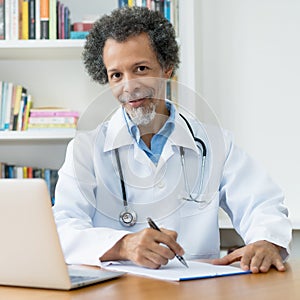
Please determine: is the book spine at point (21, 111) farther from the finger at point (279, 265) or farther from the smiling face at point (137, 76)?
the finger at point (279, 265)

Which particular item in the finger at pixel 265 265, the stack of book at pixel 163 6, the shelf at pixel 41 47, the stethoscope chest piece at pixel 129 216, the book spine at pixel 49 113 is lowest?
the finger at pixel 265 265

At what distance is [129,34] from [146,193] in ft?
1.51

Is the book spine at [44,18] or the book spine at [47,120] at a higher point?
the book spine at [44,18]

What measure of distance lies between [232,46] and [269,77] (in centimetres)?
21

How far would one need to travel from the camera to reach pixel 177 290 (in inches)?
46.6

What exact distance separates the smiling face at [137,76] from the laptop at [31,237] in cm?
37

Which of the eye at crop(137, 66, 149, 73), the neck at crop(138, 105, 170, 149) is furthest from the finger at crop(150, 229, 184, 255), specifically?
the eye at crop(137, 66, 149, 73)

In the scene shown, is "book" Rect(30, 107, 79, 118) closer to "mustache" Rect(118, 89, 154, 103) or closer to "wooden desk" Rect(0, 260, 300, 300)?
"mustache" Rect(118, 89, 154, 103)

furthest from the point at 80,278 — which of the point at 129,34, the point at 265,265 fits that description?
the point at 129,34

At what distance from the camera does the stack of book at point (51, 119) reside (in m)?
3.00

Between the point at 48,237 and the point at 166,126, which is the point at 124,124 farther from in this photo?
the point at 48,237

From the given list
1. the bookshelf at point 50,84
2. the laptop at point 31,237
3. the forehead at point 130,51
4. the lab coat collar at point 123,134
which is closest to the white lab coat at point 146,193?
the lab coat collar at point 123,134

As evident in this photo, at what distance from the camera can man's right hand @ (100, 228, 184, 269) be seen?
1.41 metres

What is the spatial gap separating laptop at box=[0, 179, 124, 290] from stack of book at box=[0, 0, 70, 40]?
1.91 m
